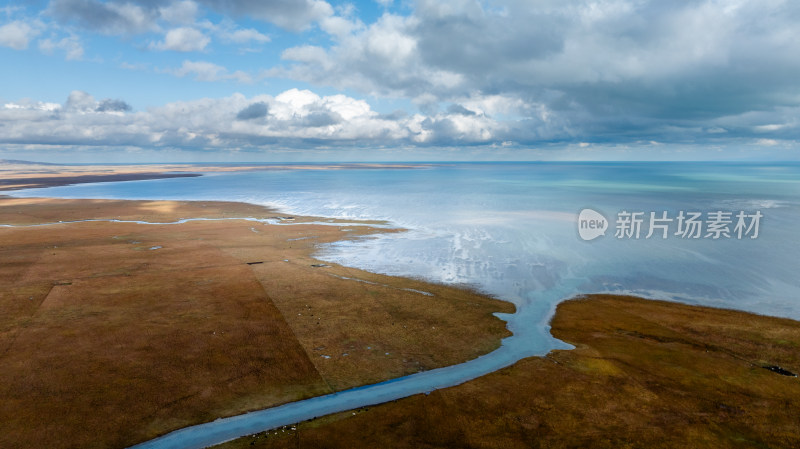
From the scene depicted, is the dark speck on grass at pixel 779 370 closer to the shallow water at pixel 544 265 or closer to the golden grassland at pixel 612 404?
the golden grassland at pixel 612 404

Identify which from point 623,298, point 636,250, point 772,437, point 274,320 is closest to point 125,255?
point 274,320

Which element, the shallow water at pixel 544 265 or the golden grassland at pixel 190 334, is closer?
the golden grassland at pixel 190 334

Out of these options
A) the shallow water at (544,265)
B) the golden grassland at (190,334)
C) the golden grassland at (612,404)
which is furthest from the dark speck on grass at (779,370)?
the golden grassland at (190,334)

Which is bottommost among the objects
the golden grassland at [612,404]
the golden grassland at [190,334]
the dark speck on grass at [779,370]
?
the golden grassland at [190,334]

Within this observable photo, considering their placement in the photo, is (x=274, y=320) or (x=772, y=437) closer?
(x=772, y=437)

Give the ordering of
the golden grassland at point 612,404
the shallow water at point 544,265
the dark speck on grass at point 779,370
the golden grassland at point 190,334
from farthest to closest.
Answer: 1. the shallow water at point 544,265
2. the dark speck on grass at point 779,370
3. the golden grassland at point 190,334
4. the golden grassland at point 612,404

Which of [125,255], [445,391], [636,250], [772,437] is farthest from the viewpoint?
[636,250]

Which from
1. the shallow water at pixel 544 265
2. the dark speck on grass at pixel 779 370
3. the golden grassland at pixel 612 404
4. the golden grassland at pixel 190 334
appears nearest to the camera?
the golden grassland at pixel 612 404

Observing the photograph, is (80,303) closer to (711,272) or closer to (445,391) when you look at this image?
(445,391)
